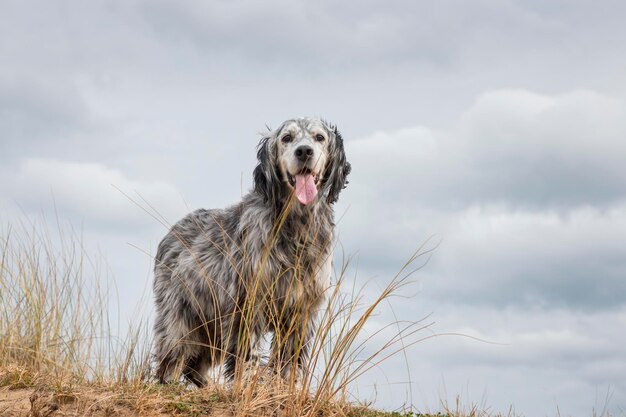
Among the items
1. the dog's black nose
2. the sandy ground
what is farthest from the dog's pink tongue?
the sandy ground

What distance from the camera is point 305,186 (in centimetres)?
691

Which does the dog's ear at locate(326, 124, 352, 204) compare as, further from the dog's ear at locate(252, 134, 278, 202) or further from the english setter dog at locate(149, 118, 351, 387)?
the dog's ear at locate(252, 134, 278, 202)

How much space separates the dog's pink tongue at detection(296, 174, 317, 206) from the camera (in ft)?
22.6

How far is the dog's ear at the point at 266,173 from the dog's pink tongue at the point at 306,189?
1.23ft

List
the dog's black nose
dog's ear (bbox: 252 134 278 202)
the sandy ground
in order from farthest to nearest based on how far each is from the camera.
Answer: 1. dog's ear (bbox: 252 134 278 202)
2. the dog's black nose
3. the sandy ground

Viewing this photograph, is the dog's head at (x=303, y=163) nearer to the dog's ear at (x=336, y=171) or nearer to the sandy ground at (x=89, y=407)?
the dog's ear at (x=336, y=171)

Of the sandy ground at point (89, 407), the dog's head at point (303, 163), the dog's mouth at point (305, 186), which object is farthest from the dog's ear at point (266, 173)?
the sandy ground at point (89, 407)

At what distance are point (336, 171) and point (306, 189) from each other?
1.98 ft

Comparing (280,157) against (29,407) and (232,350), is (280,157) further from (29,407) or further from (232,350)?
(29,407)

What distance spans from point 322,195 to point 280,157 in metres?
0.51

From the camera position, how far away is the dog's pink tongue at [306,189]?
22.6 ft

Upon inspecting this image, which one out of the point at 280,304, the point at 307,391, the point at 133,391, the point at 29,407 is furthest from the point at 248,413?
the point at 280,304

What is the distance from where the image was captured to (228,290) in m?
7.25

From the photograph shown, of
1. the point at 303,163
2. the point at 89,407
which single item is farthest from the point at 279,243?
the point at 89,407
